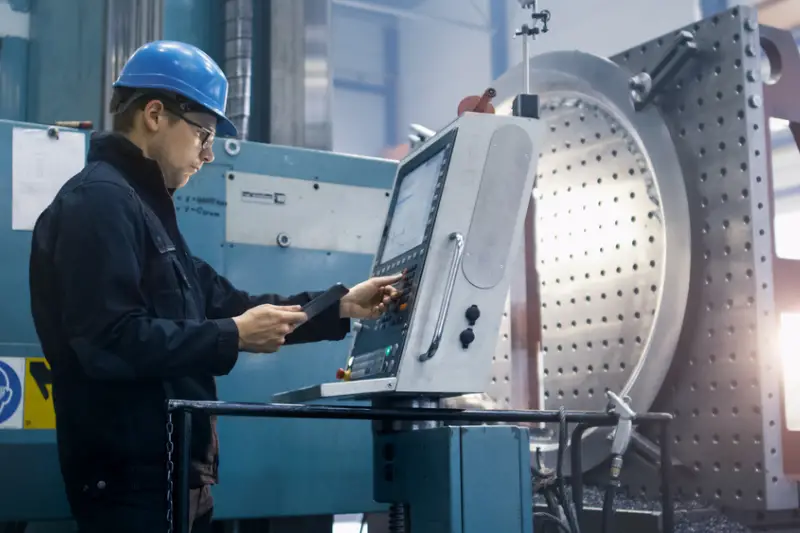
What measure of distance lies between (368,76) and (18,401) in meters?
6.41

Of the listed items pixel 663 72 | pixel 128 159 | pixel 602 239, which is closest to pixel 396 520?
pixel 128 159

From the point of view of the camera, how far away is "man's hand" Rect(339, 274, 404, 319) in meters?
1.26

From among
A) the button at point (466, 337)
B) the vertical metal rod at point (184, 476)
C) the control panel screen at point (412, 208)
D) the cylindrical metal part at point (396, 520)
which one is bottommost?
the cylindrical metal part at point (396, 520)

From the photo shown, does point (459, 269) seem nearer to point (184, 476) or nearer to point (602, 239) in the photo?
point (184, 476)

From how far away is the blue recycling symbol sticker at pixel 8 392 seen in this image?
156 cm

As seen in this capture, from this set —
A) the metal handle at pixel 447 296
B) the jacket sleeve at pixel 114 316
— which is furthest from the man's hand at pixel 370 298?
the jacket sleeve at pixel 114 316

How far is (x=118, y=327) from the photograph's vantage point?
1.12m

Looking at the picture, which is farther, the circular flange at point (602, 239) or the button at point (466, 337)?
the circular flange at point (602, 239)

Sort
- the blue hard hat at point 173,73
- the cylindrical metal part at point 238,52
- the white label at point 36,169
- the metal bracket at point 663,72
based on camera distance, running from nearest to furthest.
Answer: the blue hard hat at point 173,73
the white label at point 36,169
the metal bracket at point 663,72
the cylindrical metal part at point 238,52

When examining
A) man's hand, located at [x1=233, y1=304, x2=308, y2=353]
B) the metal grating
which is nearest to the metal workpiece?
the metal grating

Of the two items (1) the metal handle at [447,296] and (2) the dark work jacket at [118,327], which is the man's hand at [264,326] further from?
(1) the metal handle at [447,296]

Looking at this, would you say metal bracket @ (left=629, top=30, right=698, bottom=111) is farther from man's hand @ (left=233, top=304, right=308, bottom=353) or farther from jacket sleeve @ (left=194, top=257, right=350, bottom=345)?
man's hand @ (left=233, top=304, right=308, bottom=353)

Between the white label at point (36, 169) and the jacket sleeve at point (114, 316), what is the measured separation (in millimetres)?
503

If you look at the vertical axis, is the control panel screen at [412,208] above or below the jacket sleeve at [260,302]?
above
